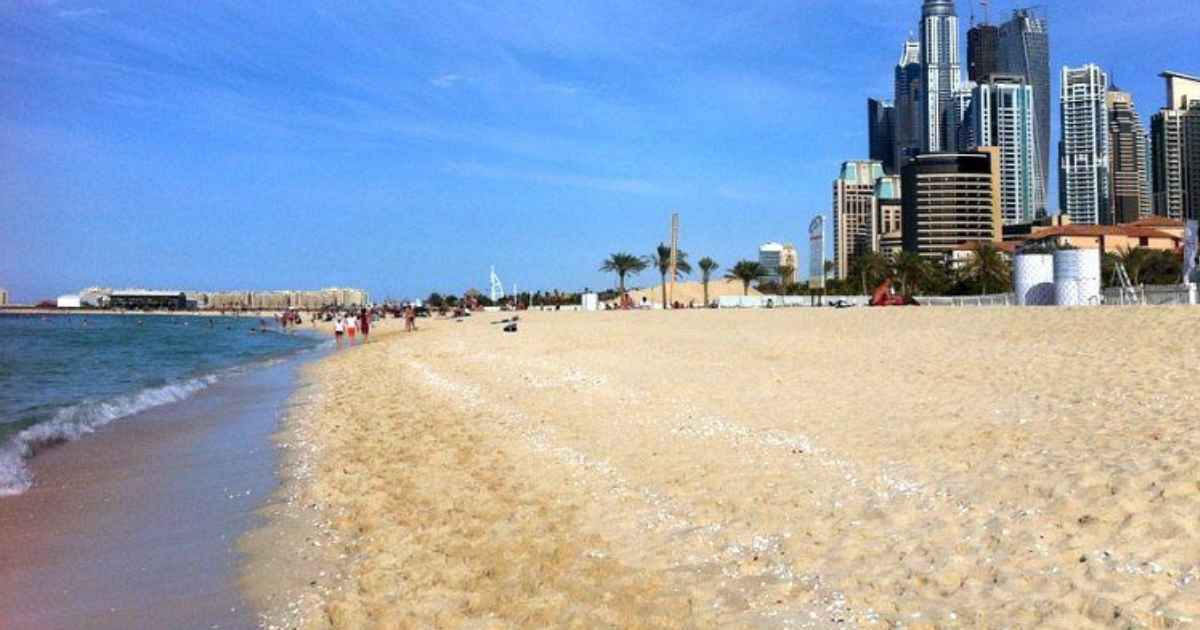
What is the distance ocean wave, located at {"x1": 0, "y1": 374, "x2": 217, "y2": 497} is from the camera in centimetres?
1005

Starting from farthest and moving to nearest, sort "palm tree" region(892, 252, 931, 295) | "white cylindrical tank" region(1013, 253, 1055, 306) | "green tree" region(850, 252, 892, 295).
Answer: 1. "green tree" region(850, 252, 892, 295)
2. "palm tree" region(892, 252, 931, 295)
3. "white cylindrical tank" region(1013, 253, 1055, 306)

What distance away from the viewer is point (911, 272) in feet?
261

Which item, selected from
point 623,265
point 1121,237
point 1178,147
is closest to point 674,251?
point 623,265

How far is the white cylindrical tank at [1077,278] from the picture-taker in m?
30.5

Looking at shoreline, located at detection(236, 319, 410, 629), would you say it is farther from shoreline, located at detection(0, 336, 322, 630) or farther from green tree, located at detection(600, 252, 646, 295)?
green tree, located at detection(600, 252, 646, 295)

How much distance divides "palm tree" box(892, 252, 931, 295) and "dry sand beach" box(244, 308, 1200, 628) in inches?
2666

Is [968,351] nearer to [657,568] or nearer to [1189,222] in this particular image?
[657,568]

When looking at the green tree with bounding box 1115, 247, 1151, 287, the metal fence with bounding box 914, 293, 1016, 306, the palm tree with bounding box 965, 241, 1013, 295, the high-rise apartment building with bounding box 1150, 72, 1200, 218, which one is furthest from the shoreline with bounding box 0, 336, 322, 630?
the high-rise apartment building with bounding box 1150, 72, 1200, 218

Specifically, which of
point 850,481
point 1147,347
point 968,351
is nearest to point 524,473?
point 850,481

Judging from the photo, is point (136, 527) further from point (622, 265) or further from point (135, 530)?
point (622, 265)

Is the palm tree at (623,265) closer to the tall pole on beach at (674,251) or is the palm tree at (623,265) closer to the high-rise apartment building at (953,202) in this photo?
the tall pole on beach at (674,251)

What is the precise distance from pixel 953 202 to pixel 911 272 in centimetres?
8278

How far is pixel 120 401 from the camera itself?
17938 mm

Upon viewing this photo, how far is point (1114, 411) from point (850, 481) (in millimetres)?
3853
